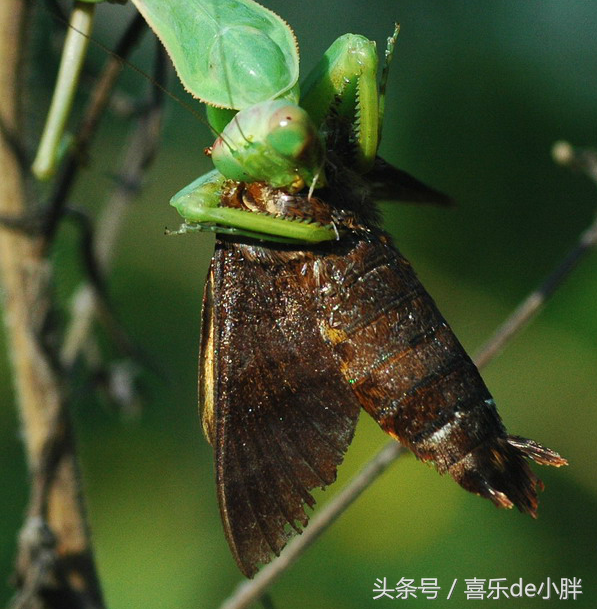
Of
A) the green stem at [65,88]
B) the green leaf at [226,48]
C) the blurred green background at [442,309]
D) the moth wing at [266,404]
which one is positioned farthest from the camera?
the blurred green background at [442,309]

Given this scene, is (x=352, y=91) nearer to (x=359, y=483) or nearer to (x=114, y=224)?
(x=359, y=483)

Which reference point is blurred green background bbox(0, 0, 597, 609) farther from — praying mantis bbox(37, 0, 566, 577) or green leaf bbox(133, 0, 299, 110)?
praying mantis bbox(37, 0, 566, 577)

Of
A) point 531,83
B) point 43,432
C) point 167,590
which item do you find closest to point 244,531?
point 43,432

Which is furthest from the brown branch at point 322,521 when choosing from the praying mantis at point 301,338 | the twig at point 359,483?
the praying mantis at point 301,338

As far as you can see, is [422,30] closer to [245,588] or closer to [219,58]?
[219,58]

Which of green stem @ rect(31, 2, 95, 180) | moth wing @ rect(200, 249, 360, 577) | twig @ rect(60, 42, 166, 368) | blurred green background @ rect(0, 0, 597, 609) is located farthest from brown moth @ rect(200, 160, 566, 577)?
blurred green background @ rect(0, 0, 597, 609)

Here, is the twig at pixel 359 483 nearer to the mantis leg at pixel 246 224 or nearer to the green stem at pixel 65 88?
the mantis leg at pixel 246 224
